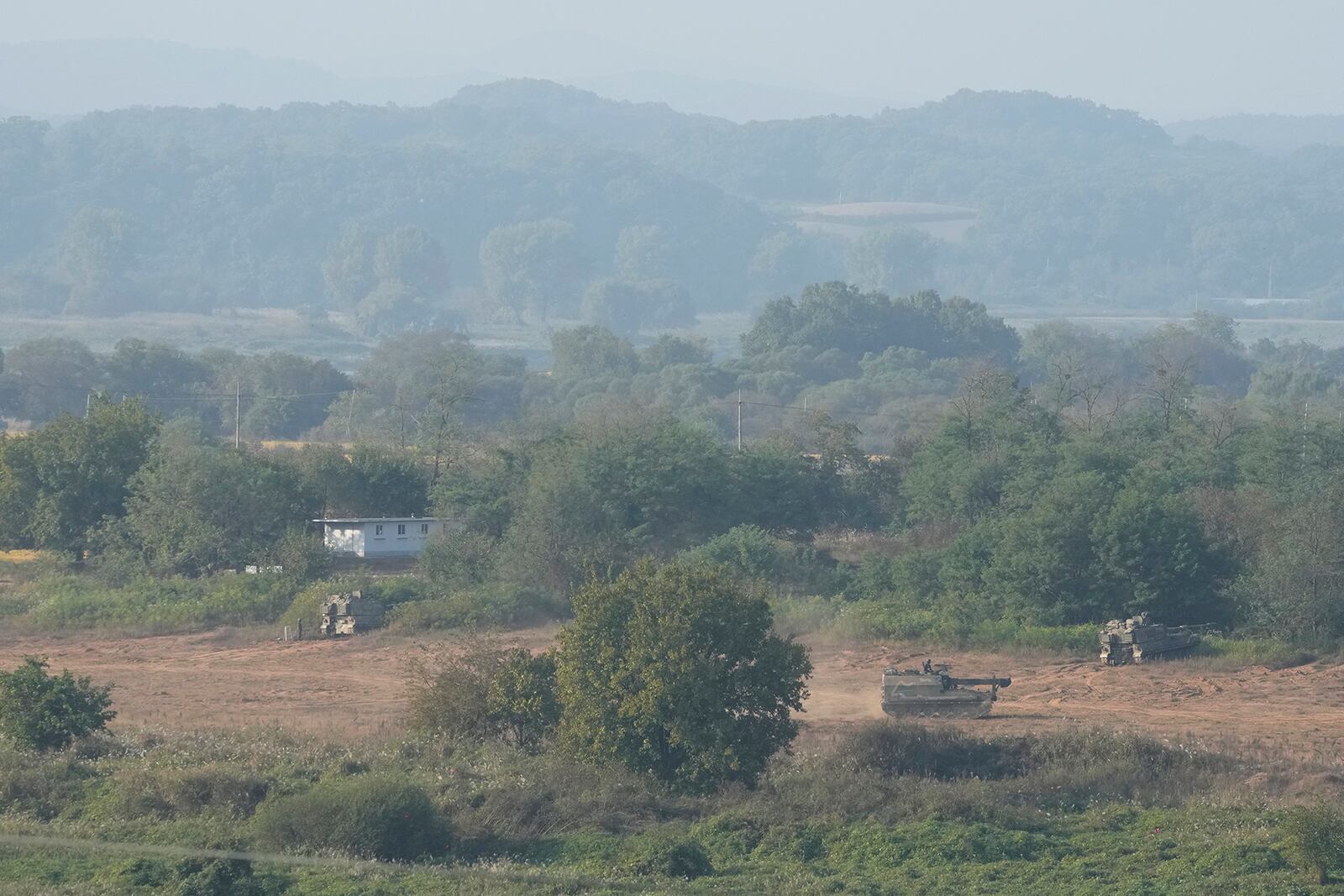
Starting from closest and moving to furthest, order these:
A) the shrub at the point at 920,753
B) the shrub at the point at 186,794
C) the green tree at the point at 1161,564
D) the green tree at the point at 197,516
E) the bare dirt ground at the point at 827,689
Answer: the shrub at the point at 186,794
the shrub at the point at 920,753
the bare dirt ground at the point at 827,689
the green tree at the point at 1161,564
the green tree at the point at 197,516

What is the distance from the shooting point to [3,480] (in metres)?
38.5

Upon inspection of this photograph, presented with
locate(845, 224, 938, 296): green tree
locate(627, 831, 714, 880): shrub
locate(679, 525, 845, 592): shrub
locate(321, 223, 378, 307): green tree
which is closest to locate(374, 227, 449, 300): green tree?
locate(321, 223, 378, 307): green tree

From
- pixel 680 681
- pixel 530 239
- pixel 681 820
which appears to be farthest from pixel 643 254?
pixel 681 820

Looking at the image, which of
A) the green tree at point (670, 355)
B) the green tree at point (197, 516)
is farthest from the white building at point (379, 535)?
the green tree at point (670, 355)

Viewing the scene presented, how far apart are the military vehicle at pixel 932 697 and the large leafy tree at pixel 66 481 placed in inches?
804

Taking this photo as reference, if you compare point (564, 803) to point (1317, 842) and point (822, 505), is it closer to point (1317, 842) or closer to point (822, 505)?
point (1317, 842)

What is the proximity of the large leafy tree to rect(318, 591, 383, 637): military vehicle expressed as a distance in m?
9.09

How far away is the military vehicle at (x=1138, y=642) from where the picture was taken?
89.8 ft

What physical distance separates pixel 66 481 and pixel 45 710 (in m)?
18.2

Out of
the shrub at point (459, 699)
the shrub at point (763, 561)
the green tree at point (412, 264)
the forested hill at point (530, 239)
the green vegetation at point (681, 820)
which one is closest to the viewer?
the green vegetation at point (681, 820)

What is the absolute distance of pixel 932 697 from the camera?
77.3ft

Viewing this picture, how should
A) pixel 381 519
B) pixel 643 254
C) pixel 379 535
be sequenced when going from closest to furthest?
pixel 379 535 < pixel 381 519 < pixel 643 254

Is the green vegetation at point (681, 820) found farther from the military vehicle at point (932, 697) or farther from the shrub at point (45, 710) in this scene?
the military vehicle at point (932, 697)

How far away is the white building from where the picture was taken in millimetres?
39219
